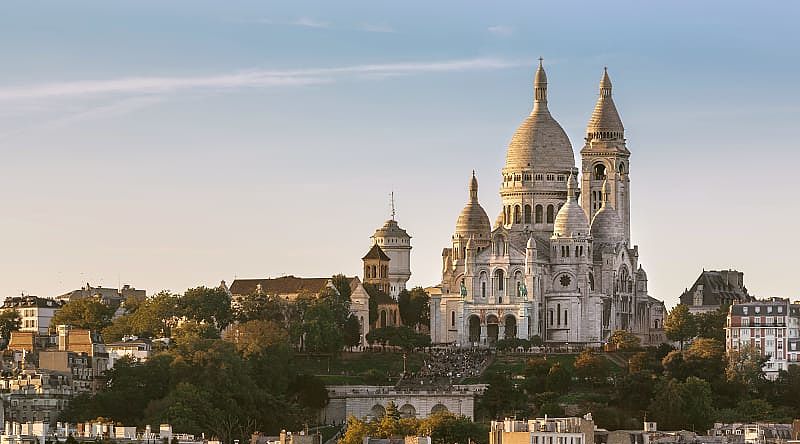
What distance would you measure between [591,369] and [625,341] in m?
13.6

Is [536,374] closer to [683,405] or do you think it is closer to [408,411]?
[408,411]

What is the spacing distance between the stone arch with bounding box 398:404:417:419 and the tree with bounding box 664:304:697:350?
26857 millimetres

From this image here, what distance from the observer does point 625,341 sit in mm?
192875

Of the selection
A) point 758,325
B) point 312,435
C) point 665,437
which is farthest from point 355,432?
point 758,325

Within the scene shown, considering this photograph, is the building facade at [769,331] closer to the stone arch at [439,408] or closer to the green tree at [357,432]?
the stone arch at [439,408]

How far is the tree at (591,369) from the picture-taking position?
17938 cm

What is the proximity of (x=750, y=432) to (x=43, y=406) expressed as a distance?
38.2 meters

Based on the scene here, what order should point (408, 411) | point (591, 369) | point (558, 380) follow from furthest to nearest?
1. point (591, 369)
2. point (558, 380)
3. point (408, 411)

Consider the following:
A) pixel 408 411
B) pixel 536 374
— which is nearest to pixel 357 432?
pixel 408 411

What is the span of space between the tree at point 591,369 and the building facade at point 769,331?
25.6ft

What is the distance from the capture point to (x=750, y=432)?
497 ft

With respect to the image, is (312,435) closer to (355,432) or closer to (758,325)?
(355,432)

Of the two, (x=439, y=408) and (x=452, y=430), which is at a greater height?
(x=439, y=408)

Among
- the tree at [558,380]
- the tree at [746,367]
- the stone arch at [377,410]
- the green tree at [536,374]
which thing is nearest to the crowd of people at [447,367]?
the green tree at [536,374]
